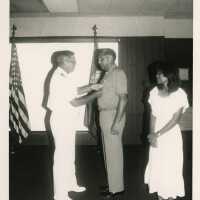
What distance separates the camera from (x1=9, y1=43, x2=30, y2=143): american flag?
2740 mm

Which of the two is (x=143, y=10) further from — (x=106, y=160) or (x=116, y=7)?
(x=106, y=160)

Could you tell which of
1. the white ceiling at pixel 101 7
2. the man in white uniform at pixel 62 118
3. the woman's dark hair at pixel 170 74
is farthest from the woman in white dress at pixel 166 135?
the white ceiling at pixel 101 7

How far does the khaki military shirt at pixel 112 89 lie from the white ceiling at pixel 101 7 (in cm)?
202

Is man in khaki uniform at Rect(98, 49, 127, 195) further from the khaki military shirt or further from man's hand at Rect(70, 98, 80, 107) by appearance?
man's hand at Rect(70, 98, 80, 107)

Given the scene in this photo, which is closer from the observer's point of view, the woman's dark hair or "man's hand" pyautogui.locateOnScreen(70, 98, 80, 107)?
the woman's dark hair

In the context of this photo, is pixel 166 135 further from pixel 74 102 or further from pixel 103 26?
pixel 103 26

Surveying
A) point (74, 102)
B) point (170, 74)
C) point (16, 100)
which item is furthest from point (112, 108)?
point (16, 100)

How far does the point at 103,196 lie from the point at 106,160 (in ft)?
1.02

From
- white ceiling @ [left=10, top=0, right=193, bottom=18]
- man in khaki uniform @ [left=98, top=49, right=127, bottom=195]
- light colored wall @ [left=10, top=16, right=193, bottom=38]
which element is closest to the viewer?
man in khaki uniform @ [left=98, top=49, right=127, bottom=195]

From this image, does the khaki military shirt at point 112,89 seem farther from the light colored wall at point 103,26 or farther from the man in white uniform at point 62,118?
the light colored wall at point 103,26

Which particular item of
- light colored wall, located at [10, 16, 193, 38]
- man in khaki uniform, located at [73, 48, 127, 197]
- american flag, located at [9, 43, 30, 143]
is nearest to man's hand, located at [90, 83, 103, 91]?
man in khaki uniform, located at [73, 48, 127, 197]

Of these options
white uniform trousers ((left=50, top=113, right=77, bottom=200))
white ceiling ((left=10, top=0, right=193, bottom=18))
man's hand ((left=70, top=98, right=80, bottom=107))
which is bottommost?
white uniform trousers ((left=50, top=113, right=77, bottom=200))

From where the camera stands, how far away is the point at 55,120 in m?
2.06

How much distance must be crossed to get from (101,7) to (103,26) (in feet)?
1.24
